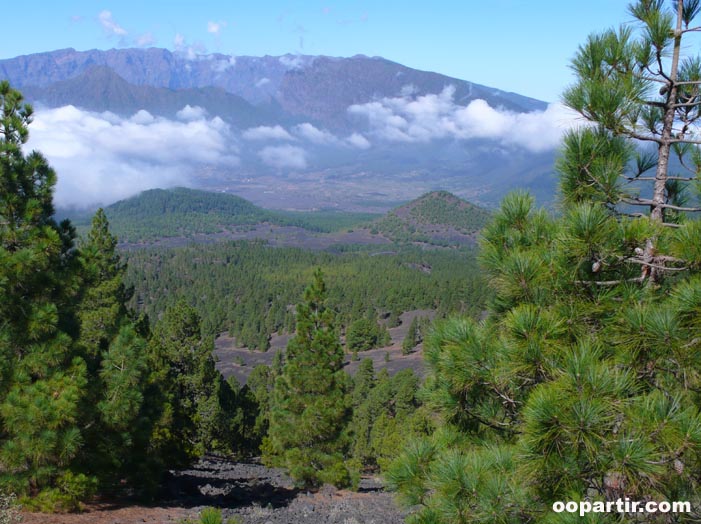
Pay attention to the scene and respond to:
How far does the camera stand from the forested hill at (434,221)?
169337 millimetres

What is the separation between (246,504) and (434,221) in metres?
171

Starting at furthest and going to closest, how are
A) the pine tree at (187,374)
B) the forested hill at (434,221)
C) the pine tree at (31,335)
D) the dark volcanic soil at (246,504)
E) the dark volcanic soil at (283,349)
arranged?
the forested hill at (434,221)
the dark volcanic soil at (283,349)
the pine tree at (187,374)
the dark volcanic soil at (246,504)
the pine tree at (31,335)

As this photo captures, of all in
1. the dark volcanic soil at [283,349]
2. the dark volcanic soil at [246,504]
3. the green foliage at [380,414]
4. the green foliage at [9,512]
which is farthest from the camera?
the dark volcanic soil at [283,349]

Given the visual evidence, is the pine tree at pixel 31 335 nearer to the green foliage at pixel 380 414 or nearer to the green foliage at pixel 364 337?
the green foliage at pixel 380 414

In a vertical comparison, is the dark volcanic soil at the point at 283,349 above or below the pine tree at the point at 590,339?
Answer: below

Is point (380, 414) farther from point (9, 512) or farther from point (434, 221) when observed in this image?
point (434, 221)

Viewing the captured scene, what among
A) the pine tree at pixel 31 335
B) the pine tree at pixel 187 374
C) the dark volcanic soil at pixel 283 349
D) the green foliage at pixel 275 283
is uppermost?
the pine tree at pixel 31 335

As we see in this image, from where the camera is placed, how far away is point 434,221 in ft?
593

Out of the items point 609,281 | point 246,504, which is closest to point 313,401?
point 246,504

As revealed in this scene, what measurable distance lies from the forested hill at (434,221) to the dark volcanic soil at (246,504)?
483 feet

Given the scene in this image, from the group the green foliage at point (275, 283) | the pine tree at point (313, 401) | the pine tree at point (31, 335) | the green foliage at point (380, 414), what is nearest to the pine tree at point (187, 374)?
the pine tree at point (313, 401)

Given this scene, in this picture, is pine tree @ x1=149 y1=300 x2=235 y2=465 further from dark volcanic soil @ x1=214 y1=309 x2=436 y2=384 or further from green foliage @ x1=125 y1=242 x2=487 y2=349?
green foliage @ x1=125 y1=242 x2=487 y2=349

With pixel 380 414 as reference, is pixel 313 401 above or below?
above

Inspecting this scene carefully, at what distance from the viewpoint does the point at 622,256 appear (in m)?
3.96
